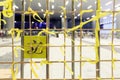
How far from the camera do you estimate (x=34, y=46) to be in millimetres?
1951

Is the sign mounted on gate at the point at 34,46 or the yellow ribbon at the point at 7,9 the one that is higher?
the yellow ribbon at the point at 7,9

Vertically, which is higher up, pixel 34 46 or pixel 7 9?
pixel 7 9

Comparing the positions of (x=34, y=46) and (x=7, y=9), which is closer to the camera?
(x=7, y=9)

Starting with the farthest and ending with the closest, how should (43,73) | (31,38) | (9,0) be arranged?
(43,73), (31,38), (9,0)

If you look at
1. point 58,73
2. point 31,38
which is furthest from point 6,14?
point 58,73

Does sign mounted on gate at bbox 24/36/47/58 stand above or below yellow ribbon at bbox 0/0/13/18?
below

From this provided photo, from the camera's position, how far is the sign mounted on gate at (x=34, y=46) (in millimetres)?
1968

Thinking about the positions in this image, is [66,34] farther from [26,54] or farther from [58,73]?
[58,73]

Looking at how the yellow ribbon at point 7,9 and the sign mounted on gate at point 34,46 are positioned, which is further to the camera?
the sign mounted on gate at point 34,46

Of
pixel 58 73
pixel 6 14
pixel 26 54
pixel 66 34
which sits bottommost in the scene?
pixel 58 73

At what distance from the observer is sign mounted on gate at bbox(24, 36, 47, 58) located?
6.46 ft

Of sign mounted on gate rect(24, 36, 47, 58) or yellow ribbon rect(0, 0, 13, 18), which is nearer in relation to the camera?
yellow ribbon rect(0, 0, 13, 18)

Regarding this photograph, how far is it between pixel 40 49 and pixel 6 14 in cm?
37

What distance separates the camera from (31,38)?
1979 millimetres
